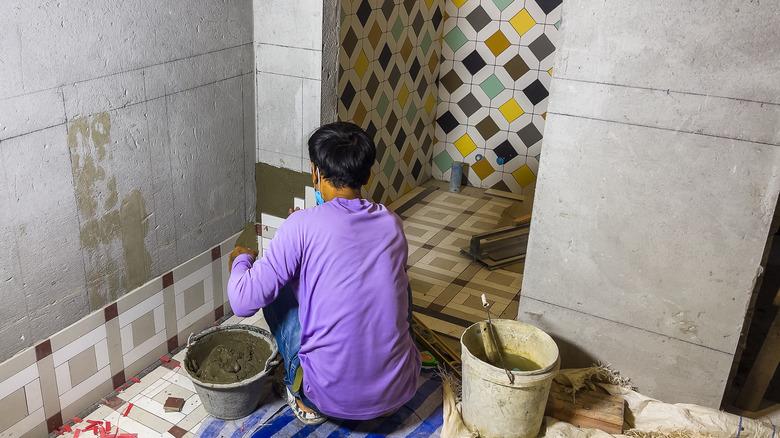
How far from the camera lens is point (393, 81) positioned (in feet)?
15.6

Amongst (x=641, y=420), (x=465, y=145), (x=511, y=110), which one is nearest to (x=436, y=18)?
(x=511, y=110)

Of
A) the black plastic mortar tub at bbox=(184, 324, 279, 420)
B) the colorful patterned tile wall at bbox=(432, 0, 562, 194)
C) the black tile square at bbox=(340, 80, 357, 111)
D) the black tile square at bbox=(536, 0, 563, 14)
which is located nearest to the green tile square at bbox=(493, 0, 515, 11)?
the colorful patterned tile wall at bbox=(432, 0, 562, 194)

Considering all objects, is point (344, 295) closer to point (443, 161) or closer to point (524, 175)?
point (524, 175)

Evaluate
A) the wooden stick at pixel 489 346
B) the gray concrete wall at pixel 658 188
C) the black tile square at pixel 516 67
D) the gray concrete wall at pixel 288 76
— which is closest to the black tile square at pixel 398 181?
the black tile square at pixel 516 67

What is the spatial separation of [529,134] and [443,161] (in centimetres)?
79

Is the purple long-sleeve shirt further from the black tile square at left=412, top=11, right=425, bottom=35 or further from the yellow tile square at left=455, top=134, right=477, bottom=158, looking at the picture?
the yellow tile square at left=455, top=134, right=477, bottom=158

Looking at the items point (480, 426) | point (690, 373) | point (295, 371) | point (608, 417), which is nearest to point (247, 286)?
point (295, 371)

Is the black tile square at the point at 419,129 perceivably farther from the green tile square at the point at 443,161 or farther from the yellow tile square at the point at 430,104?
the green tile square at the point at 443,161

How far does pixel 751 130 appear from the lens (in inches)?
91.7

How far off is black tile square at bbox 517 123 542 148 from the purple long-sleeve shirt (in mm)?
3088

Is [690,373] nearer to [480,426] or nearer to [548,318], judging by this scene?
[548,318]

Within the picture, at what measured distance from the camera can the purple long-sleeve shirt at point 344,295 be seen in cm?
231

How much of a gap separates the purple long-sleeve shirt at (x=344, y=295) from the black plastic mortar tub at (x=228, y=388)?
0.23 m

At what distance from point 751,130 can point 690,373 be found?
3.30 feet
